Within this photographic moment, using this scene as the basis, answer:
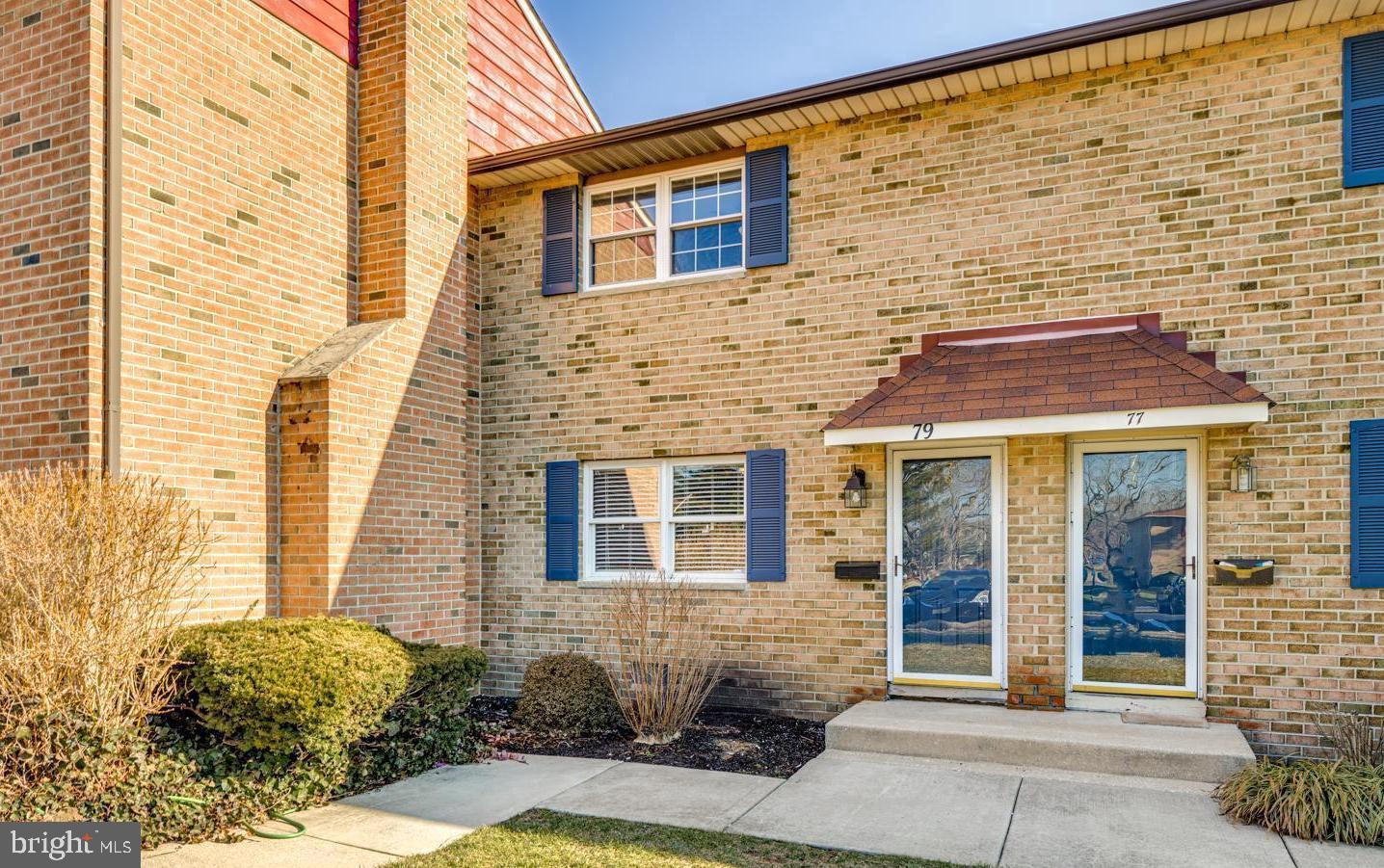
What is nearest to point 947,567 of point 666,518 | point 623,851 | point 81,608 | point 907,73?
point 666,518

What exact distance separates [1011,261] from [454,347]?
5.81 meters

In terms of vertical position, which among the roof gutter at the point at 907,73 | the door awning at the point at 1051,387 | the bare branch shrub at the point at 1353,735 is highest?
the roof gutter at the point at 907,73

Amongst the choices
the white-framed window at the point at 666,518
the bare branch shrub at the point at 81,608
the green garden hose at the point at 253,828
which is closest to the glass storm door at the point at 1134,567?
the white-framed window at the point at 666,518

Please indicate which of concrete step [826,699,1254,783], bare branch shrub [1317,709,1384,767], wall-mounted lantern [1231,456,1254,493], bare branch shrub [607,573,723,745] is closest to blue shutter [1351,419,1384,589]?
wall-mounted lantern [1231,456,1254,493]

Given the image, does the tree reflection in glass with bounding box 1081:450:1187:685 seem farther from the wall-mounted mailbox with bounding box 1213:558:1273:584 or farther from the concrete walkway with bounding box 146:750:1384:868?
the concrete walkway with bounding box 146:750:1384:868

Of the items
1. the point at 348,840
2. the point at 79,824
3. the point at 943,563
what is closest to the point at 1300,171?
the point at 943,563

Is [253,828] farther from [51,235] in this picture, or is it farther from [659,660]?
[51,235]

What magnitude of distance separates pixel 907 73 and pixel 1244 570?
16.6 feet

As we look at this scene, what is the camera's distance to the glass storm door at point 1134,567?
24.5 feet

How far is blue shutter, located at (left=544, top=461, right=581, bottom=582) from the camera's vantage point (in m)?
9.73

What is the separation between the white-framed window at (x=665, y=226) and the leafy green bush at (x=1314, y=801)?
20.1 ft

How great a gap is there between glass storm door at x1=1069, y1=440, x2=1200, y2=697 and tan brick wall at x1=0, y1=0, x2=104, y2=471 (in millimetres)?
8093

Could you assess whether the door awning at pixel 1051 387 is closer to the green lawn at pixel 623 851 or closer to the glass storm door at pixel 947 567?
the glass storm door at pixel 947 567

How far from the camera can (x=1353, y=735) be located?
20.9 ft
